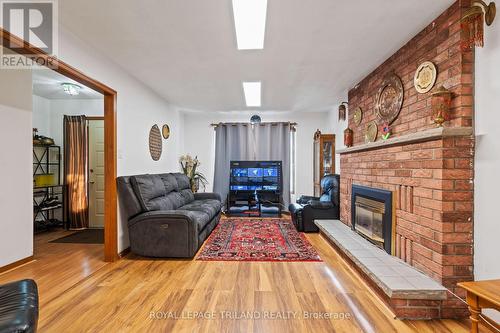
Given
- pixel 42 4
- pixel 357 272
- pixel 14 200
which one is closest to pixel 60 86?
pixel 14 200

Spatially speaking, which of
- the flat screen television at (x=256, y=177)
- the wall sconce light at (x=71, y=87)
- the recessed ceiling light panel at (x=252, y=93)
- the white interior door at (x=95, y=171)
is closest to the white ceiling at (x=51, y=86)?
the wall sconce light at (x=71, y=87)

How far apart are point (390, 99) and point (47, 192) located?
5.82 metres

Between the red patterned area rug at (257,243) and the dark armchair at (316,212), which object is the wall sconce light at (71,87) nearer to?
the red patterned area rug at (257,243)

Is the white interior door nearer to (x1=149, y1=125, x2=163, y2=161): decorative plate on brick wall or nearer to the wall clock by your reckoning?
(x1=149, y1=125, x2=163, y2=161): decorative plate on brick wall

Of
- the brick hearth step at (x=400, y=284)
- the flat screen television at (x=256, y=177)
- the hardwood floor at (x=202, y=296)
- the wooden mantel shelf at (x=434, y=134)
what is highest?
the wooden mantel shelf at (x=434, y=134)

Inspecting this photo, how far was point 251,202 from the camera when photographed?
5512 millimetres

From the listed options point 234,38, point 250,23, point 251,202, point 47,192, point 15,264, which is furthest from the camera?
point 251,202

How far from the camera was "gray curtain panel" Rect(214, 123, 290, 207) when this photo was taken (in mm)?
5898

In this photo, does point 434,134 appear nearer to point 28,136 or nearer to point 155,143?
point 155,143

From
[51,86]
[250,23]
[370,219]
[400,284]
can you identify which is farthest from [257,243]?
[51,86]

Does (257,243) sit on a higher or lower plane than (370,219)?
lower

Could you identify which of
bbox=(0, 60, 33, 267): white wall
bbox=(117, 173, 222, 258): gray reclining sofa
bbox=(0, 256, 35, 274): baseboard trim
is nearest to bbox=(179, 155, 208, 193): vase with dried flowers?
bbox=(117, 173, 222, 258): gray reclining sofa

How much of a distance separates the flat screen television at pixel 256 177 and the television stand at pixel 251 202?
0.45ft

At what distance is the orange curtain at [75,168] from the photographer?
14.1 ft
